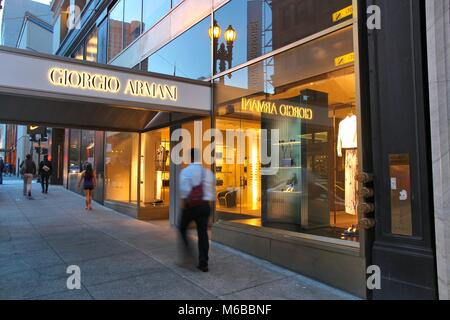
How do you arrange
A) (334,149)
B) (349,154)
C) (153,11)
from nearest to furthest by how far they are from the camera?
(349,154)
(334,149)
(153,11)

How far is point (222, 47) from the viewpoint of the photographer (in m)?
7.98

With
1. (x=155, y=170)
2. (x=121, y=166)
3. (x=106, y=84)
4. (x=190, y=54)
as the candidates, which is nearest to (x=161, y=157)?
(x=155, y=170)

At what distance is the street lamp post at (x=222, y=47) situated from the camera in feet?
25.3

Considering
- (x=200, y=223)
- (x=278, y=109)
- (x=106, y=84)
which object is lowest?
(x=200, y=223)

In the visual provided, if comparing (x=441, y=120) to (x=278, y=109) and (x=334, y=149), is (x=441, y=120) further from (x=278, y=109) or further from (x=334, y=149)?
(x=278, y=109)

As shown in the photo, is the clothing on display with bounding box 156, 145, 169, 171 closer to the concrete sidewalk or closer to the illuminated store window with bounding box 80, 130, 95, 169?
the concrete sidewalk

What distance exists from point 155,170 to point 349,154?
23.6 ft

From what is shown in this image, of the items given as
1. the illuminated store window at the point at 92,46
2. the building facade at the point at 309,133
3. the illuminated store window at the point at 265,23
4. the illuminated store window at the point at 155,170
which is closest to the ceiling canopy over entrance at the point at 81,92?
the building facade at the point at 309,133

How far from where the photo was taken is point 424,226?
3.95 meters

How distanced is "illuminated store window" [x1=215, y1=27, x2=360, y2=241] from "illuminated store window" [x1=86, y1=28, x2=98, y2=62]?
396 inches

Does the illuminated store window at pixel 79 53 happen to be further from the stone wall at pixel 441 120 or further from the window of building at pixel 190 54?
the stone wall at pixel 441 120

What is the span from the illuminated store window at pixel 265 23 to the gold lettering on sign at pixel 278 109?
2.97 feet

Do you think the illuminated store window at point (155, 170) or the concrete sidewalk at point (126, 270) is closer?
the concrete sidewalk at point (126, 270)
